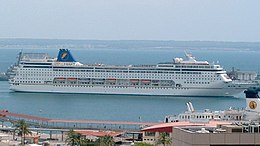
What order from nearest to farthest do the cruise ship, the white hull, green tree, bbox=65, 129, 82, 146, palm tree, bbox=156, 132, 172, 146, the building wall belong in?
the building wall
palm tree, bbox=156, 132, 172, 146
green tree, bbox=65, 129, 82, 146
the white hull
the cruise ship

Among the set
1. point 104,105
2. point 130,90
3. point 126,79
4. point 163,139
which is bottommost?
point 163,139

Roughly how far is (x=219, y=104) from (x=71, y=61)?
881 inches

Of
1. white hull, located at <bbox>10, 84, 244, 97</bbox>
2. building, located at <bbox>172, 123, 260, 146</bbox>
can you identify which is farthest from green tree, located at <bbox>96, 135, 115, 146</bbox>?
white hull, located at <bbox>10, 84, 244, 97</bbox>

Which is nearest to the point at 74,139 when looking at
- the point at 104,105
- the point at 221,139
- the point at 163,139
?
the point at 163,139

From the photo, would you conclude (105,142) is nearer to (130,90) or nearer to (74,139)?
(74,139)

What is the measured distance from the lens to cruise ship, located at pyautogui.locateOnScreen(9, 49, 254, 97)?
280 feet

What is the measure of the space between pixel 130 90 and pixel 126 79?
94.4 inches

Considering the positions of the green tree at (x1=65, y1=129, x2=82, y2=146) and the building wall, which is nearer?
the building wall

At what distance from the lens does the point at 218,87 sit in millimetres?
84812

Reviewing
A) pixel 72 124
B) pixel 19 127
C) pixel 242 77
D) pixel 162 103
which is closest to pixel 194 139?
pixel 19 127

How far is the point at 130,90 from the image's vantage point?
283 ft

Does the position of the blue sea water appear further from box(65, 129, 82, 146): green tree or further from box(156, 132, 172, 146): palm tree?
box(156, 132, 172, 146): palm tree

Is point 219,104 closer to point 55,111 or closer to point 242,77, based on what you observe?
point 55,111

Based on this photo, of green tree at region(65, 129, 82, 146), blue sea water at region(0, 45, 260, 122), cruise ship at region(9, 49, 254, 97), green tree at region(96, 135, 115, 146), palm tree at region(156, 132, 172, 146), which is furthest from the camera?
cruise ship at region(9, 49, 254, 97)
